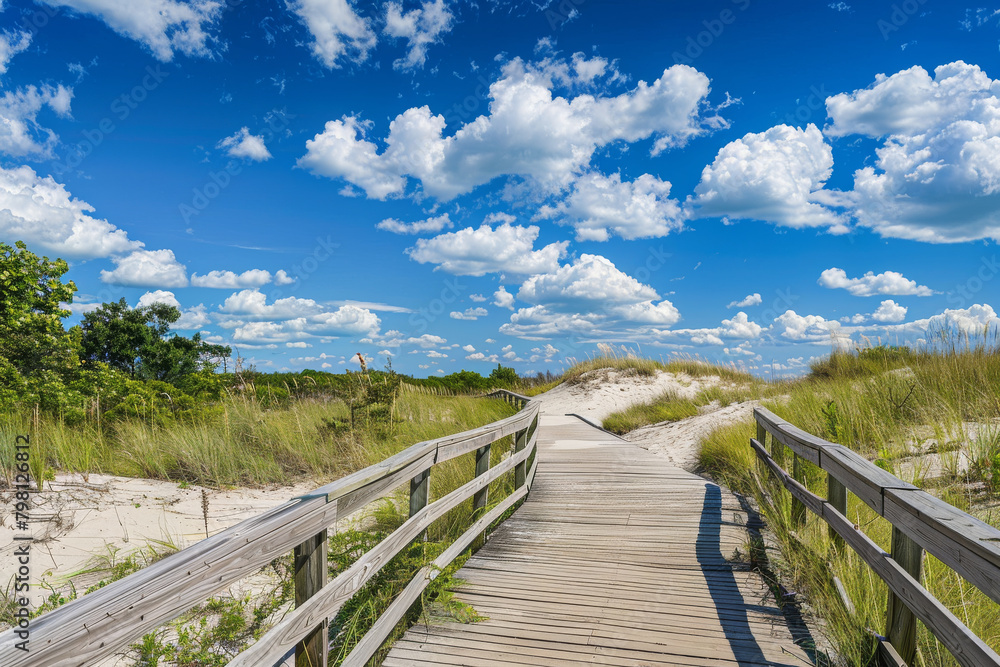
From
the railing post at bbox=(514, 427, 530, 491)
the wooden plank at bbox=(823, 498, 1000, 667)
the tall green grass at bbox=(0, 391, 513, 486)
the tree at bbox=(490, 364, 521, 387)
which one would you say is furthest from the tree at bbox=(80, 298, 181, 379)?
the wooden plank at bbox=(823, 498, 1000, 667)

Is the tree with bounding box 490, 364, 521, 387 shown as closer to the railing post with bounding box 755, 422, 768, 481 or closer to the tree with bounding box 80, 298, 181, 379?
the tree with bounding box 80, 298, 181, 379

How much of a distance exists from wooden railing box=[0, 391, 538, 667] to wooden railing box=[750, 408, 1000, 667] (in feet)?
8.93

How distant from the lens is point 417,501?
4230mm

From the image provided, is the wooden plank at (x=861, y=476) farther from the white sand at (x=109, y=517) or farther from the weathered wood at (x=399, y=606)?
the white sand at (x=109, y=517)

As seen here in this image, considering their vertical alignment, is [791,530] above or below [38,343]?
below

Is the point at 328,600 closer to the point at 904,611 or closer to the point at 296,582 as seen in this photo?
the point at 296,582

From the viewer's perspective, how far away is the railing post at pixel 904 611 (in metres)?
2.83

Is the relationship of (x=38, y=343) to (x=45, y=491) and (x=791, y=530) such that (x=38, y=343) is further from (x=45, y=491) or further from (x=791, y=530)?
(x=791, y=530)

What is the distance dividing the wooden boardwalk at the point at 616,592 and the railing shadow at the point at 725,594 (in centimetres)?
1

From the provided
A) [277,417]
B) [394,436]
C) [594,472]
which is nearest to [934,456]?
[594,472]

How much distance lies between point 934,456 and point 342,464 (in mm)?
8025

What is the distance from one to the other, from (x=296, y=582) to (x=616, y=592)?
9.21 feet

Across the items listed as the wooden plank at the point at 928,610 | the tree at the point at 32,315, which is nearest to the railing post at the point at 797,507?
the wooden plank at the point at 928,610

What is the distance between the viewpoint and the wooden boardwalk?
3654 mm
